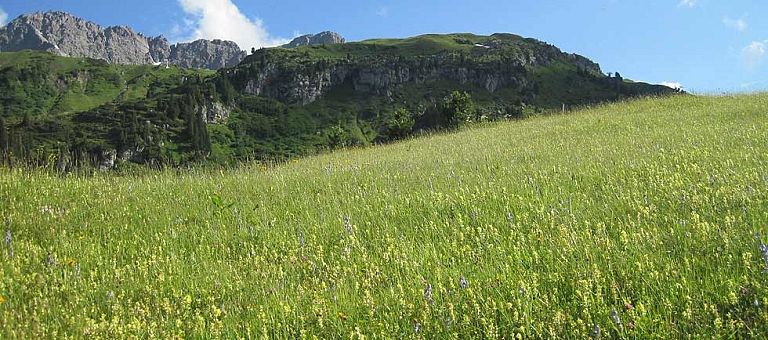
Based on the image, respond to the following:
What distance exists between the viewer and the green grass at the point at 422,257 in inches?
122

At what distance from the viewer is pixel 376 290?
3963mm

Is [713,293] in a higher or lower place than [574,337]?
A: higher

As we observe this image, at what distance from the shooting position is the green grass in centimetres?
311

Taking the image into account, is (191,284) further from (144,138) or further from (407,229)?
(144,138)

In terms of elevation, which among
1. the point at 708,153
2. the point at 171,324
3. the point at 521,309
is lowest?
the point at 171,324

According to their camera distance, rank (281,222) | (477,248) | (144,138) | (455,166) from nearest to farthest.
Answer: (477,248) < (281,222) < (455,166) < (144,138)

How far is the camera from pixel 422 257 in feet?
14.1

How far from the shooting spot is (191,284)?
4527mm

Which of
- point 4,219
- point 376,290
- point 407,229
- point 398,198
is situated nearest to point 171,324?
point 376,290

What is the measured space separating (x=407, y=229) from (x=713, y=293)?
2.99 metres

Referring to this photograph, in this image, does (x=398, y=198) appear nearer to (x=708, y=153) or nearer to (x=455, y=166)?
(x=455, y=166)

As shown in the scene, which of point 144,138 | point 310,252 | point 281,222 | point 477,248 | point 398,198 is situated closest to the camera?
point 477,248

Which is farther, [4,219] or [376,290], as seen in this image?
[4,219]

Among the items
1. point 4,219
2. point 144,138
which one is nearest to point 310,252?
point 4,219
